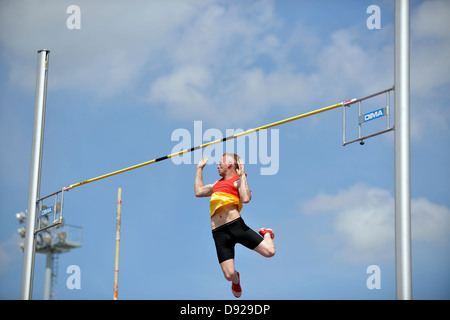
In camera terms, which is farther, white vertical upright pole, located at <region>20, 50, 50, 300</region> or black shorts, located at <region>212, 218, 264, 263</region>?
white vertical upright pole, located at <region>20, 50, 50, 300</region>

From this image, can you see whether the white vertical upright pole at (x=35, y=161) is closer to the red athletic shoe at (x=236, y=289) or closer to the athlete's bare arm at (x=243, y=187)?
the red athletic shoe at (x=236, y=289)

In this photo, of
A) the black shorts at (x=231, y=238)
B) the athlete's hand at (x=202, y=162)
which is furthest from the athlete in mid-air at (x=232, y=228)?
the athlete's hand at (x=202, y=162)

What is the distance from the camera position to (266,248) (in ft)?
38.6

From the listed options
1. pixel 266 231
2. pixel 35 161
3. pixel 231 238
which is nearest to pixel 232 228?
pixel 231 238

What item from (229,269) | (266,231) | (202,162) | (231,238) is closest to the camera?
(229,269)

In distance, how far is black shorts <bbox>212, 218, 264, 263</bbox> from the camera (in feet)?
38.4

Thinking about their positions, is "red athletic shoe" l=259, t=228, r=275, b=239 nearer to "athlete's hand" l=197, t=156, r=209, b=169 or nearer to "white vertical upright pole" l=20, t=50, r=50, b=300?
"athlete's hand" l=197, t=156, r=209, b=169

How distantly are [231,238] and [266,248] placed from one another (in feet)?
1.88

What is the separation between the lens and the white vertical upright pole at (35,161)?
14.8 metres

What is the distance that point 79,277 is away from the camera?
1398 centimetres

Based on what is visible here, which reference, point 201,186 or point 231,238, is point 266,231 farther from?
point 201,186

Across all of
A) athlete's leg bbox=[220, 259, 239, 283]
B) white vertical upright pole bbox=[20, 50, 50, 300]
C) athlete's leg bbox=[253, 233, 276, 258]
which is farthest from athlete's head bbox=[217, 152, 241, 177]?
white vertical upright pole bbox=[20, 50, 50, 300]
